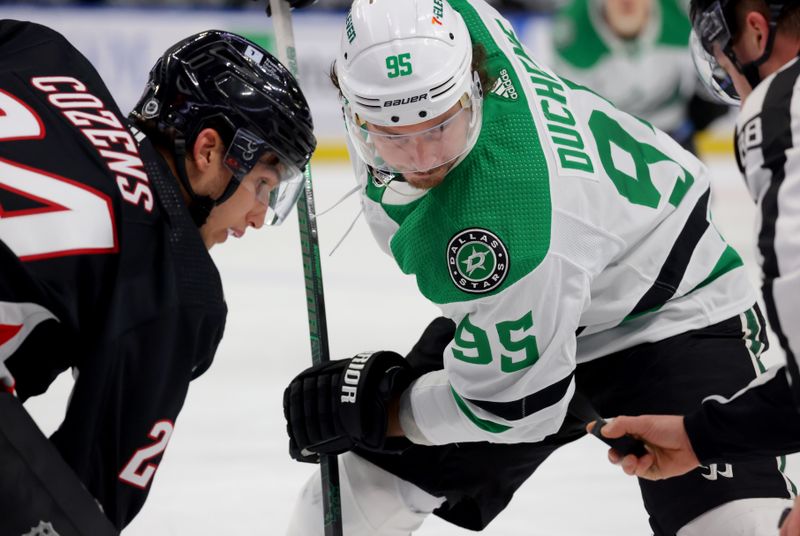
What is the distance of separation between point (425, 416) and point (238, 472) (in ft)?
3.34

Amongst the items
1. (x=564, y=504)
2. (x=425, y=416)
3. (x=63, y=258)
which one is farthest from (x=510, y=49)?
(x=564, y=504)

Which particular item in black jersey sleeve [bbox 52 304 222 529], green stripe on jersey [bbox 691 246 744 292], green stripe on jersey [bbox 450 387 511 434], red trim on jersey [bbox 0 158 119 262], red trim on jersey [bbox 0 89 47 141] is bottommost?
green stripe on jersey [bbox 450 387 511 434]

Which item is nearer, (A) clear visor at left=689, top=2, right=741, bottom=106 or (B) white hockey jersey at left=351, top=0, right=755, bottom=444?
(A) clear visor at left=689, top=2, right=741, bottom=106

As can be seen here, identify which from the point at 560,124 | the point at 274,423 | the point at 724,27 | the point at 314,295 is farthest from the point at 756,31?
the point at 274,423

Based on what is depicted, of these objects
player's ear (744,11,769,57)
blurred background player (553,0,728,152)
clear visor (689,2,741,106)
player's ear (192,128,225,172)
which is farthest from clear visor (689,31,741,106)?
blurred background player (553,0,728,152)

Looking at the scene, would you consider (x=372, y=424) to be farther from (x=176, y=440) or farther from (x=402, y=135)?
(x=176, y=440)

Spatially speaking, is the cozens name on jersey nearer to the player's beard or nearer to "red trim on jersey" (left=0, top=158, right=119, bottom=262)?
"red trim on jersey" (left=0, top=158, right=119, bottom=262)

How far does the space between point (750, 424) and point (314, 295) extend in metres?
1.03

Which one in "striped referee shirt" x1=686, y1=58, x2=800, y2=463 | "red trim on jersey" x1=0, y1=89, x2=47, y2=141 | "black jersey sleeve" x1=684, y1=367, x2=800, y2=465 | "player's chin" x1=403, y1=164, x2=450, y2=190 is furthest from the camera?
"player's chin" x1=403, y1=164, x2=450, y2=190

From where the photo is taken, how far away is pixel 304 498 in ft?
7.74

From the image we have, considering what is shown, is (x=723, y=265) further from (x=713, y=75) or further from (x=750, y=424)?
(x=750, y=424)

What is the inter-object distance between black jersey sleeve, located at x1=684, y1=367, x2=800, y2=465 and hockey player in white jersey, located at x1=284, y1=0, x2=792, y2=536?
282 mm

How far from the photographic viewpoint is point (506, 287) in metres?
1.78

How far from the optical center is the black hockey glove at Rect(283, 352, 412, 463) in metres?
2.09
